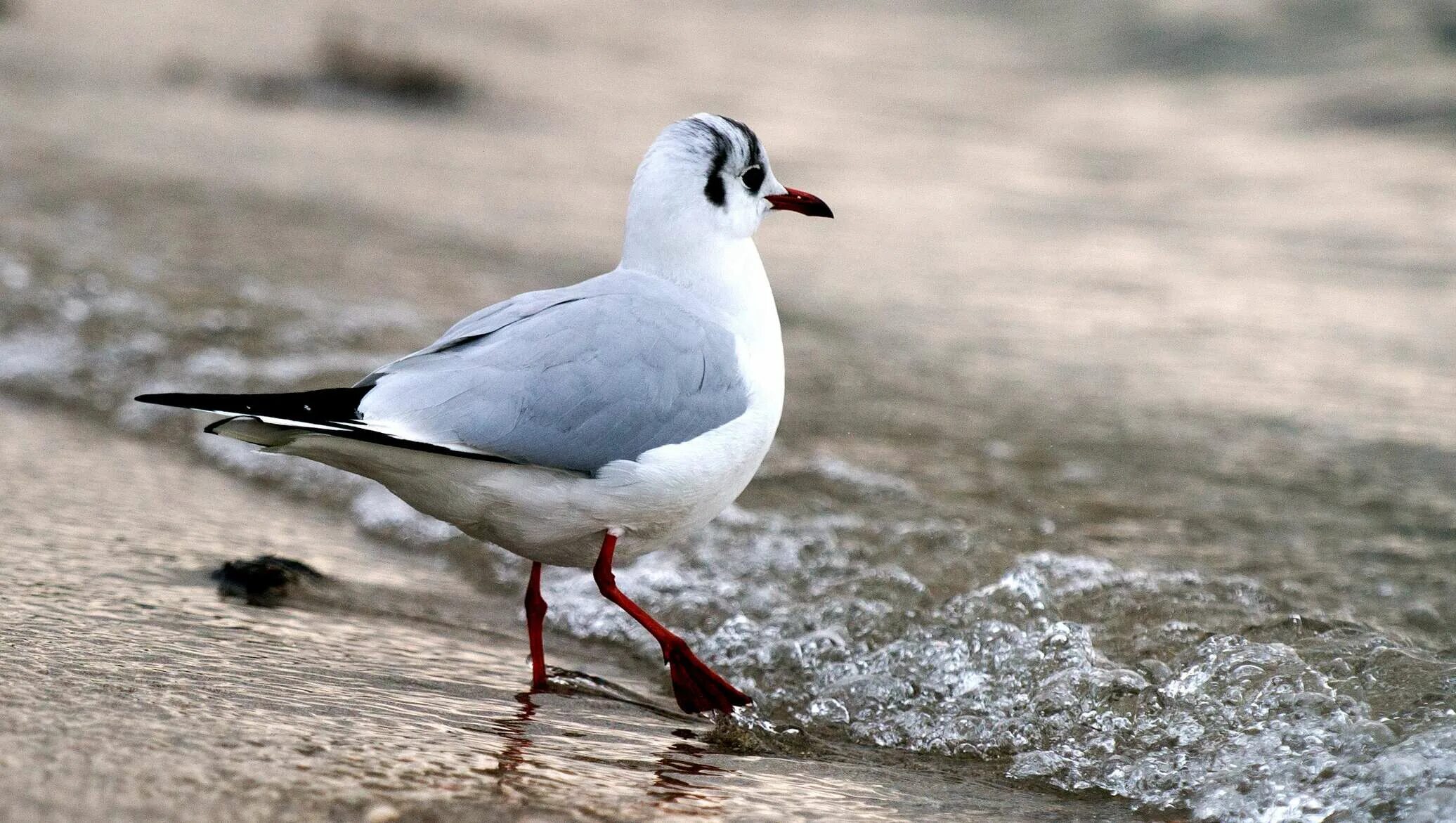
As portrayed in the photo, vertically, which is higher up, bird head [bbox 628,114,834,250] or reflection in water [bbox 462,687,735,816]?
bird head [bbox 628,114,834,250]

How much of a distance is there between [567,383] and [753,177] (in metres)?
0.93

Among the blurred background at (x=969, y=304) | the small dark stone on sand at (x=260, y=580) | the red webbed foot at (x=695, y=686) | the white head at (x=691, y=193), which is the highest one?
the white head at (x=691, y=193)

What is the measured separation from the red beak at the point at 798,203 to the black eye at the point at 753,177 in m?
0.05

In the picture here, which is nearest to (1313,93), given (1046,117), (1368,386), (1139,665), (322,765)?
(1046,117)

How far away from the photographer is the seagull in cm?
313

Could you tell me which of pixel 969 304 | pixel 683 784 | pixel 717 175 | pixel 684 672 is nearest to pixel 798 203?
pixel 717 175

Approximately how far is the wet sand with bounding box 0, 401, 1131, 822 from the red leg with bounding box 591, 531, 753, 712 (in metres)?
0.07

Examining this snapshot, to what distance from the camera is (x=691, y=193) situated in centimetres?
376

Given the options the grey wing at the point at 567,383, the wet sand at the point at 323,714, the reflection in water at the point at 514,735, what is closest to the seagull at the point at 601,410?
the grey wing at the point at 567,383

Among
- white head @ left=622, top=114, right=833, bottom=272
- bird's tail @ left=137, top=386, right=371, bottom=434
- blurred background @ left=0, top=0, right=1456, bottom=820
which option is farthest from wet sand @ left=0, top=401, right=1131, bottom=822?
white head @ left=622, top=114, right=833, bottom=272

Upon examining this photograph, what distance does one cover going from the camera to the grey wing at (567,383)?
3.17m

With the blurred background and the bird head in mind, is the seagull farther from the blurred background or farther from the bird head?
the blurred background

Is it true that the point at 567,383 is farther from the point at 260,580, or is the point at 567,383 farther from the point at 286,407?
the point at 260,580

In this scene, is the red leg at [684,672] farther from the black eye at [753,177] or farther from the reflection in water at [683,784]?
the black eye at [753,177]
